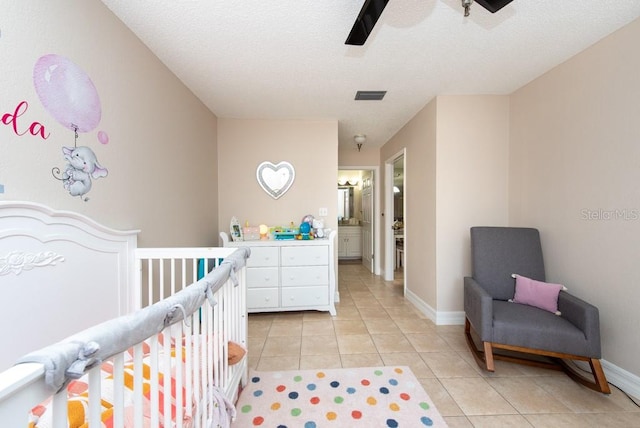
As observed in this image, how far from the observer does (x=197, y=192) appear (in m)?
2.54

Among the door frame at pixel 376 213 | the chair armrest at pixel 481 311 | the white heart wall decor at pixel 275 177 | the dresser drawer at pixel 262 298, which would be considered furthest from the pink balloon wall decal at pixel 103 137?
the door frame at pixel 376 213

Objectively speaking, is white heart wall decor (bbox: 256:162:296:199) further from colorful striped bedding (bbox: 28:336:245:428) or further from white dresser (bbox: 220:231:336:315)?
colorful striped bedding (bbox: 28:336:245:428)

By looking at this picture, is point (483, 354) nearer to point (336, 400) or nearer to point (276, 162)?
point (336, 400)

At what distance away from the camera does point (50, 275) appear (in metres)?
1.08

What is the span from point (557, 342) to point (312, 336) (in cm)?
174

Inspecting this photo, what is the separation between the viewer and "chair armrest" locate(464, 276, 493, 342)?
67.9 inches

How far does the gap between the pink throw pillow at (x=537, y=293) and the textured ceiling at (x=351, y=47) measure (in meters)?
1.68

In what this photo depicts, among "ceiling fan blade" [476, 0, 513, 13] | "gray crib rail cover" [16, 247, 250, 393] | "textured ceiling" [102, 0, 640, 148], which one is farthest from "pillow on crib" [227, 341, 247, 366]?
"ceiling fan blade" [476, 0, 513, 13]

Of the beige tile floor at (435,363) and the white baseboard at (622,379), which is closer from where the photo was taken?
the beige tile floor at (435,363)

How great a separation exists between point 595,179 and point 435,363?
1688mm

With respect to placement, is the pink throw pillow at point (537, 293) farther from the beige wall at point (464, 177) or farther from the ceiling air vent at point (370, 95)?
the ceiling air vent at point (370, 95)

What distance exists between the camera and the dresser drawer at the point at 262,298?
9.13ft

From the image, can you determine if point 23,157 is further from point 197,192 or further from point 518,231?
point 518,231

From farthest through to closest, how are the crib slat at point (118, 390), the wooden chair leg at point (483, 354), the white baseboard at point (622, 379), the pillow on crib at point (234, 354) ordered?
the wooden chair leg at point (483, 354) → the white baseboard at point (622, 379) → the pillow on crib at point (234, 354) → the crib slat at point (118, 390)
